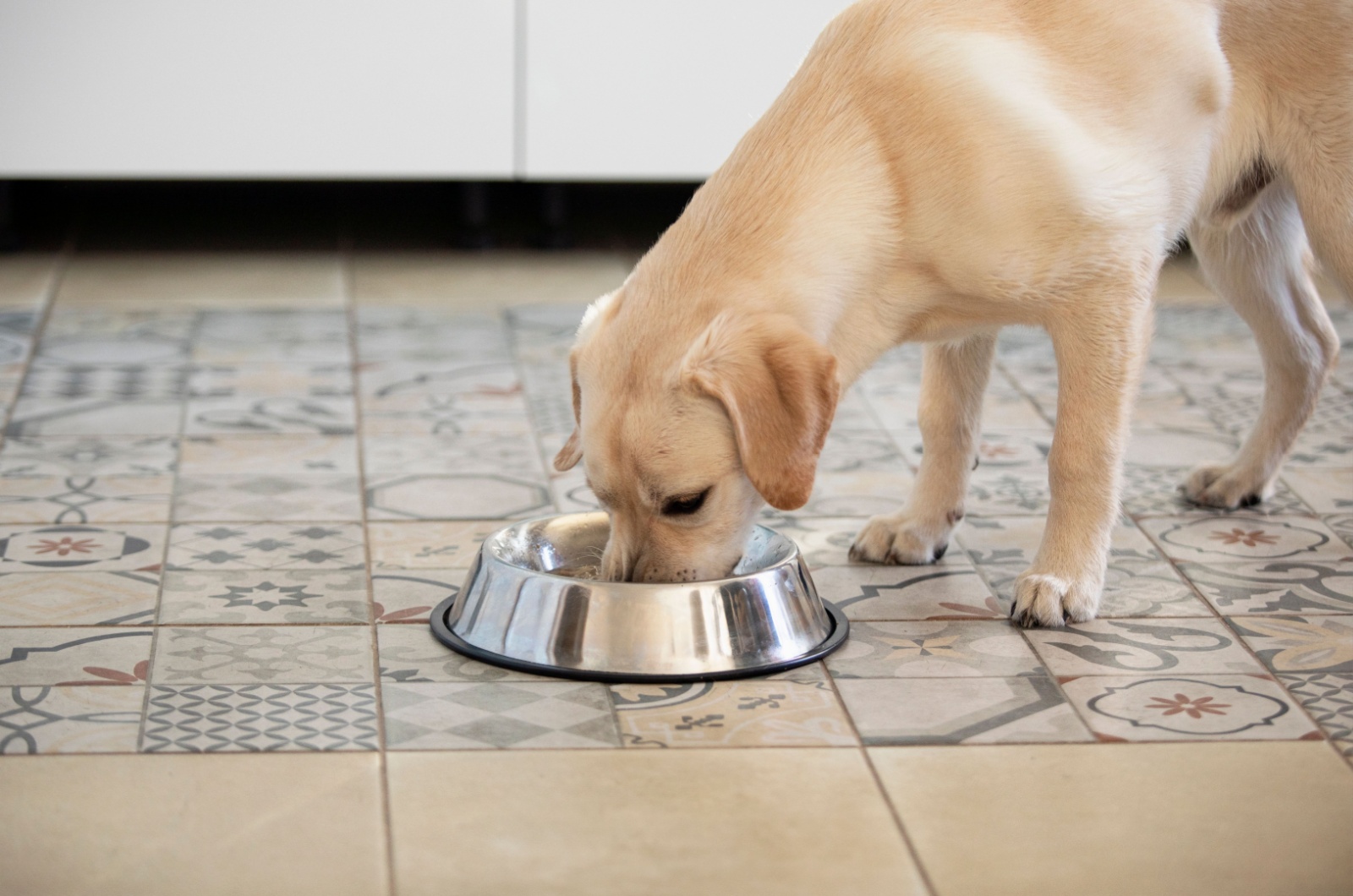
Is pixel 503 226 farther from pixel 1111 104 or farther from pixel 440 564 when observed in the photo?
pixel 1111 104

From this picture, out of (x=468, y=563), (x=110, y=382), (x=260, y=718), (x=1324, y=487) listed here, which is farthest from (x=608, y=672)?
(x=110, y=382)

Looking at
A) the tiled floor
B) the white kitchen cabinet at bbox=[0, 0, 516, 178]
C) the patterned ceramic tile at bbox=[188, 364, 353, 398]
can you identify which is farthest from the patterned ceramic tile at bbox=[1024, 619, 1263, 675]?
the white kitchen cabinet at bbox=[0, 0, 516, 178]

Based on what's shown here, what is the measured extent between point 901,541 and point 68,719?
1603mm

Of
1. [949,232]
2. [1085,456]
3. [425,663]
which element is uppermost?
[949,232]

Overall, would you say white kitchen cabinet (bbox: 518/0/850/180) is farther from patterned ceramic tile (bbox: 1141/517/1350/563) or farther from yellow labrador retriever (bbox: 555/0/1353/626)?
yellow labrador retriever (bbox: 555/0/1353/626)

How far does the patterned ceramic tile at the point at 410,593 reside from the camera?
286 centimetres

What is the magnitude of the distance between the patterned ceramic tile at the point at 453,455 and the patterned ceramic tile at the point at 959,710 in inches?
53.5

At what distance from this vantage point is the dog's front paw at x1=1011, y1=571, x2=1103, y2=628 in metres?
2.83

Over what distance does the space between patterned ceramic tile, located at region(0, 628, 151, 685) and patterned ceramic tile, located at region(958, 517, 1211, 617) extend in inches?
61.3

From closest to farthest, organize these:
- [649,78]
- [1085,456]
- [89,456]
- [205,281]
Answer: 1. [1085,456]
2. [89,456]
3. [205,281]
4. [649,78]

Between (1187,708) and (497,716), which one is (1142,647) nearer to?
(1187,708)

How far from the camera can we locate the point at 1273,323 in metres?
3.48

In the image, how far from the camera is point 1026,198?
265cm

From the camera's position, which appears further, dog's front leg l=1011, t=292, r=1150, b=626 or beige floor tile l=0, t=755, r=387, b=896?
dog's front leg l=1011, t=292, r=1150, b=626
